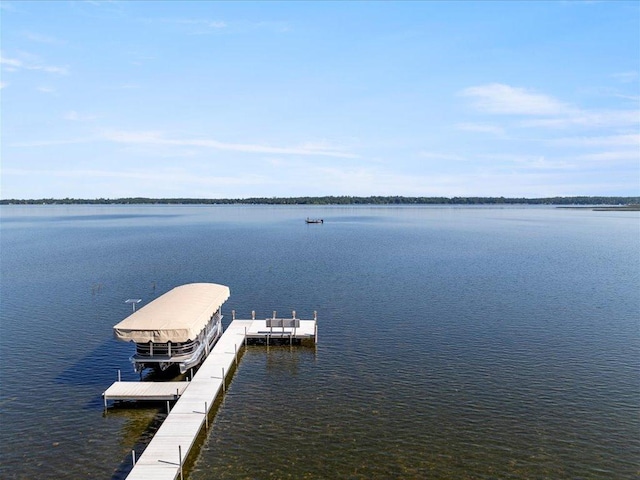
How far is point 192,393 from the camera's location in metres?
27.0

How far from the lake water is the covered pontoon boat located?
9.29 feet

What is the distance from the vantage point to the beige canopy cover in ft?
92.6

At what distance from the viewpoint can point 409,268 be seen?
233 feet

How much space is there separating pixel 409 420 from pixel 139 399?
595 inches

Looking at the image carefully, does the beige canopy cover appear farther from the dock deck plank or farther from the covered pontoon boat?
the dock deck plank

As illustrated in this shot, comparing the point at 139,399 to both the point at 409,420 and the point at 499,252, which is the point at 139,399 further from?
the point at 499,252

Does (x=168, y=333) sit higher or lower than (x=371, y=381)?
higher

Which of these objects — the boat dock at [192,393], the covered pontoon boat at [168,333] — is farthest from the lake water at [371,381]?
the covered pontoon boat at [168,333]

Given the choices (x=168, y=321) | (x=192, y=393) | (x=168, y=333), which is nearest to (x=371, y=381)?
(x=192, y=393)

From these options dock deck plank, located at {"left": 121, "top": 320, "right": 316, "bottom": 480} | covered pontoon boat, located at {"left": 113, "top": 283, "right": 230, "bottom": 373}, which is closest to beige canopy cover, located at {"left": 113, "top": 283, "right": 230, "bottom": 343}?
covered pontoon boat, located at {"left": 113, "top": 283, "right": 230, "bottom": 373}

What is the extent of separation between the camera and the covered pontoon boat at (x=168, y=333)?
28312mm

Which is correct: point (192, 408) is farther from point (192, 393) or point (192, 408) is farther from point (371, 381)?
point (371, 381)

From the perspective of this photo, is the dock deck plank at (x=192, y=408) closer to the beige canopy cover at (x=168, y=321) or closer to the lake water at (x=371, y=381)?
the lake water at (x=371, y=381)

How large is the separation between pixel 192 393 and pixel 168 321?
4745 millimetres
